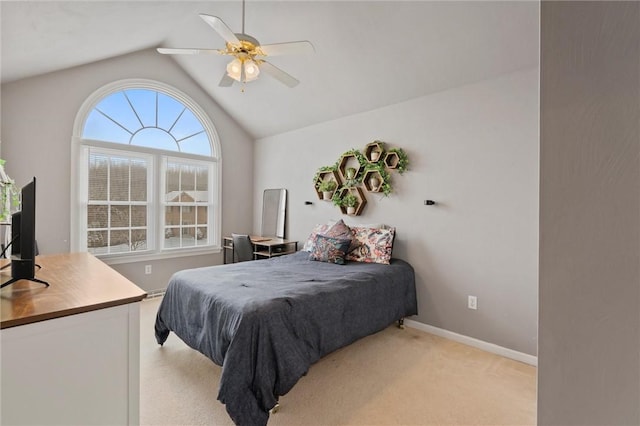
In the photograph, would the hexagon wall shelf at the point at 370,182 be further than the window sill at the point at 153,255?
No

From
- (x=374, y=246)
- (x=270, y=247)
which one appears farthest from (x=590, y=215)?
(x=270, y=247)

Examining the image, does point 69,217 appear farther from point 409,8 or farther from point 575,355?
point 575,355

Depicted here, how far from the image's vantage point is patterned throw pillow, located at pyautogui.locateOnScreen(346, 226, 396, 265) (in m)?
3.32

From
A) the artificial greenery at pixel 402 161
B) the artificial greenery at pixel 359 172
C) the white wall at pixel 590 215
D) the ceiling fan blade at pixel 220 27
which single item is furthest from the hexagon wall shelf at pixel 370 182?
the white wall at pixel 590 215

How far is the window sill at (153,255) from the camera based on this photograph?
3.98m

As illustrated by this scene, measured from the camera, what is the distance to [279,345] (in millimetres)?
1897

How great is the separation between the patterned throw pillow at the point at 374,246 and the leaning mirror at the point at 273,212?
165 centimetres

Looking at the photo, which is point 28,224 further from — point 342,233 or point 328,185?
point 328,185

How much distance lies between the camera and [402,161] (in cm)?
341

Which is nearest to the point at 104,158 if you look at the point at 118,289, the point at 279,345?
the point at 118,289

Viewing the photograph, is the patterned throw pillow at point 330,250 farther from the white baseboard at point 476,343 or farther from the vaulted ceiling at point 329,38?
the vaulted ceiling at point 329,38

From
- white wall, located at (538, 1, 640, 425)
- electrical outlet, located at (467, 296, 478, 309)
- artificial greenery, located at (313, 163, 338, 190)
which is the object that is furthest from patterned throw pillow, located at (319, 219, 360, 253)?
white wall, located at (538, 1, 640, 425)

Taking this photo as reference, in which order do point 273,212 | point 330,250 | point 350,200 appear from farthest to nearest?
point 273,212
point 350,200
point 330,250

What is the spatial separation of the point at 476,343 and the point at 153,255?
410cm
